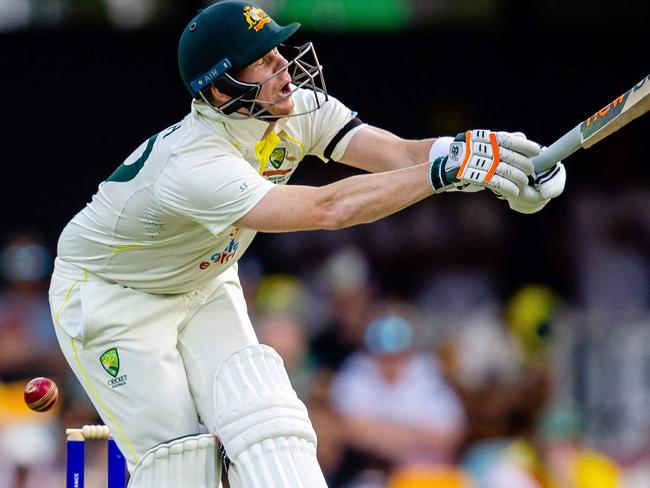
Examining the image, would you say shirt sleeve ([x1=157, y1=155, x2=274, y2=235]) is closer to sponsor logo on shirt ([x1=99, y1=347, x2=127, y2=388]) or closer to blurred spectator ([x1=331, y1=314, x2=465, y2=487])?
sponsor logo on shirt ([x1=99, y1=347, x2=127, y2=388])

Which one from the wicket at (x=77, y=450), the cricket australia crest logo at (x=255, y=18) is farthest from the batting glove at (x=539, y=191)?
the wicket at (x=77, y=450)

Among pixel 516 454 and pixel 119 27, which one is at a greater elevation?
pixel 119 27

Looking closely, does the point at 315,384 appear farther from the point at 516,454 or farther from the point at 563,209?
the point at 563,209

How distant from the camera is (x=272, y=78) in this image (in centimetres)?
353

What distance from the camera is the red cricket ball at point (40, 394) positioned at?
3.85 m

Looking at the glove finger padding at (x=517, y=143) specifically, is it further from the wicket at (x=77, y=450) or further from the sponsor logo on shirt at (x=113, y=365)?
the wicket at (x=77, y=450)

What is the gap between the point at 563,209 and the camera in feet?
23.5

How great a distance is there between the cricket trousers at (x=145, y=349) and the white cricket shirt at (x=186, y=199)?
59 millimetres

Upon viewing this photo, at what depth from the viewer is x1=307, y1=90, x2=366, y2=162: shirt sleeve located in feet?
12.8

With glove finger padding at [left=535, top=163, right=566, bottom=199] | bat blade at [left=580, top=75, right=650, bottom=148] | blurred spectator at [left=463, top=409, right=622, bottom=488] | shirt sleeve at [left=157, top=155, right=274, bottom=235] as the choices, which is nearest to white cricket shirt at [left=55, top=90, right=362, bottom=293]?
shirt sleeve at [left=157, top=155, right=274, bottom=235]

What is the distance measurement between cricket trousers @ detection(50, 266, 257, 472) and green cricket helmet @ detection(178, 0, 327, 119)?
0.64 m

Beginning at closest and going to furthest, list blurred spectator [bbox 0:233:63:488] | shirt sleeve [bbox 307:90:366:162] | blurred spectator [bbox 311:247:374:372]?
1. shirt sleeve [bbox 307:90:366:162]
2. blurred spectator [bbox 0:233:63:488]
3. blurred spectator [bbox 311:247:374:372]

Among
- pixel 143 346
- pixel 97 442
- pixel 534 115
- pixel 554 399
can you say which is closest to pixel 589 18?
pixel 534 115

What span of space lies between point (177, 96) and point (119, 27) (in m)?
0.53
